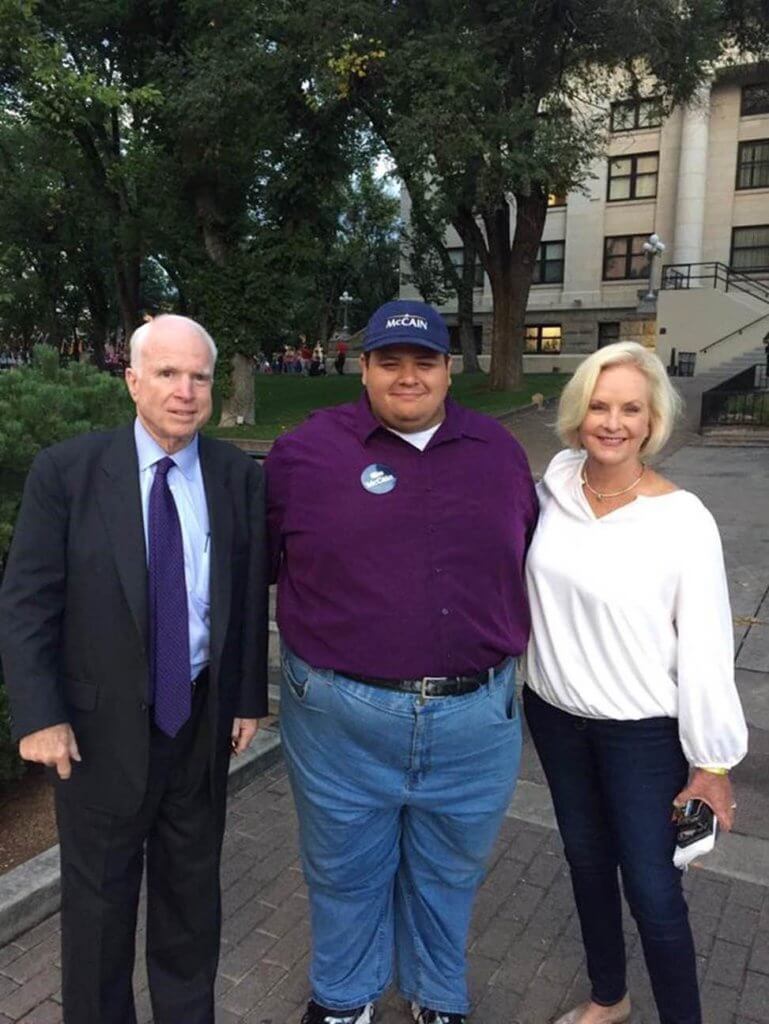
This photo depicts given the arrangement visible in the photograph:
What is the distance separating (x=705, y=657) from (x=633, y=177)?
3702cm

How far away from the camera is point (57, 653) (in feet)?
7.00

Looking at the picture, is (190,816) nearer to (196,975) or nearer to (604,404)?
(196,975)

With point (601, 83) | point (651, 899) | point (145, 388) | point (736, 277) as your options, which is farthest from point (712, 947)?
point (736, 277)

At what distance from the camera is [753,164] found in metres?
33.3

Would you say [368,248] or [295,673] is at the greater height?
[368,248]

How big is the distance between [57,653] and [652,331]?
1280 inches

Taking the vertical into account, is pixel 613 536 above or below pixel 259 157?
below

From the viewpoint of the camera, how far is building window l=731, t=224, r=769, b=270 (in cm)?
3325

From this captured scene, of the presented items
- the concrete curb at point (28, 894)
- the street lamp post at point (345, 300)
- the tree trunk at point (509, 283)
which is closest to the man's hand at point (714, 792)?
the concrete curb at point (28, 894)

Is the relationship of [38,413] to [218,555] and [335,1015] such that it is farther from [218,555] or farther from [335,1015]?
[335,1015]

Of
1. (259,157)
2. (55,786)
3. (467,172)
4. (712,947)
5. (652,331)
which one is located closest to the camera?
(55,786)

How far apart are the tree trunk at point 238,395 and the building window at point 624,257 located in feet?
74.4

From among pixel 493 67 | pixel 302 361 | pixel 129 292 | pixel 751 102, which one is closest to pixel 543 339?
pixel 302 361

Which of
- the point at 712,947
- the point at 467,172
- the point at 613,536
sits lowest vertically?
the point at 712,947
